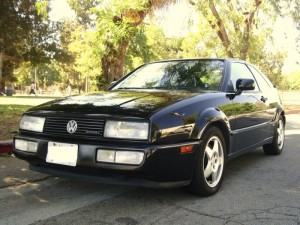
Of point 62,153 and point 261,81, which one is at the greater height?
point 261,81

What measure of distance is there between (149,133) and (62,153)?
2.69 ft

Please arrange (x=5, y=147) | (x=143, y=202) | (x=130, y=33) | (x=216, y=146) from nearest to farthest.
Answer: (x=143, y=202)
(x=216, y=146)
(x=5, y=147)
(x=130, y=33)

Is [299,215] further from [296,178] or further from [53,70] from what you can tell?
[53,70]

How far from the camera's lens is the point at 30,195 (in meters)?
3.87

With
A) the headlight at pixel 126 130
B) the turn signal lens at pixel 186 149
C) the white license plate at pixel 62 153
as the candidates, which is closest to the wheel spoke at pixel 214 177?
the turn signal lens at pixel 186 149

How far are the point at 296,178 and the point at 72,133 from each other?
2.91 meters

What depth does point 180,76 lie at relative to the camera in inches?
183

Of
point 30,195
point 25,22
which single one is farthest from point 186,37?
point 30,195

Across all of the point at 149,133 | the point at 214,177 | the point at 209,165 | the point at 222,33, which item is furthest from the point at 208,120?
the point at 222,33

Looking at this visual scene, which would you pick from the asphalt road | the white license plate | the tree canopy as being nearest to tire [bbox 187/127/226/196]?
the asphalt road

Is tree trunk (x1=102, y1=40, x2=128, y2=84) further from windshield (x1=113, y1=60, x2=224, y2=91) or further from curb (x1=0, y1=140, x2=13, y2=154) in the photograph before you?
windshield (x1=113, y1=60, x2=224, y2=91)

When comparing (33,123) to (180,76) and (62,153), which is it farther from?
(180,76)

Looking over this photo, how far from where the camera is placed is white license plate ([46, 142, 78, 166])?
332cm

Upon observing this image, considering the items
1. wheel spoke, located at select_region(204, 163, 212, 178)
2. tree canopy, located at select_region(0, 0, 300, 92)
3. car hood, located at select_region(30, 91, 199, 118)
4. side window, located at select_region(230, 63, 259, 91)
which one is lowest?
wheel spoke, located at select_region(204, 163, 212, 178)
